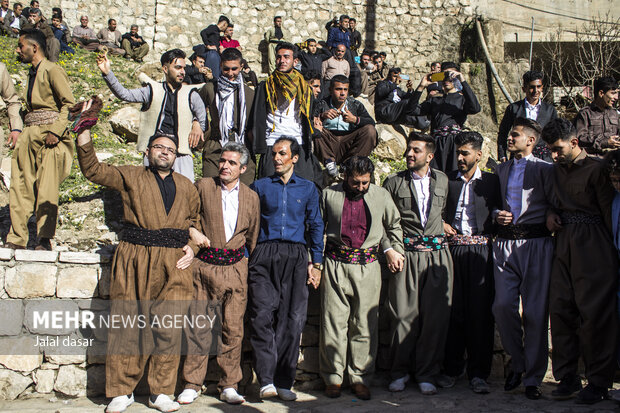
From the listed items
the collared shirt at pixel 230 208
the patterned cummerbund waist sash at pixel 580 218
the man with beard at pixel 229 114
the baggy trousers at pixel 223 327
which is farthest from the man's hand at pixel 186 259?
the patterned cummerbund waist sash at pixel 580 218

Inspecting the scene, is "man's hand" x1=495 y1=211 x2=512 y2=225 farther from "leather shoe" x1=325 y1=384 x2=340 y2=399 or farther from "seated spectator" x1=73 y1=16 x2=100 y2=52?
"seated spectator" x1=73 y1=16 x2=100 y2=52

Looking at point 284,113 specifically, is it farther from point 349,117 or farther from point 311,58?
point 311,58

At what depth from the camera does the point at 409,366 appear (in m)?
4.44

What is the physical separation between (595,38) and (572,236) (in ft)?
38.3

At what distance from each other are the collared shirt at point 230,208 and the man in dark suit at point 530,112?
3131 millimetres

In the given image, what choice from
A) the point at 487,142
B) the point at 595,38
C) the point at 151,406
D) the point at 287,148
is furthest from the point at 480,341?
the point at 595,38

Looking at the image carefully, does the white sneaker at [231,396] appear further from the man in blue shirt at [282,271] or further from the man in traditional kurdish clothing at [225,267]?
the man in blue shirt at [282,271]

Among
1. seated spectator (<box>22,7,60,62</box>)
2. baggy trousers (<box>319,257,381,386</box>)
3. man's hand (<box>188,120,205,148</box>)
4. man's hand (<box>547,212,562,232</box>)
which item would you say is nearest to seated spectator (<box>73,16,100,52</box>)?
seated spectator (<box>22,7,60,62</box>)

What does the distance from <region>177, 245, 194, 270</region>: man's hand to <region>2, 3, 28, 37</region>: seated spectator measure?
10266mm

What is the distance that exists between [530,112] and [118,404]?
16.4ft

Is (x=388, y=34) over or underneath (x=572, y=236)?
over

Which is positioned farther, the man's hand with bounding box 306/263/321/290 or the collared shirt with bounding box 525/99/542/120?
the collared shirt with bounding box 525/99/542/120

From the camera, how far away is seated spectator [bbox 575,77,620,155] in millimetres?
5594

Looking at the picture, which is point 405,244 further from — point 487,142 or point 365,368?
point 487,142
